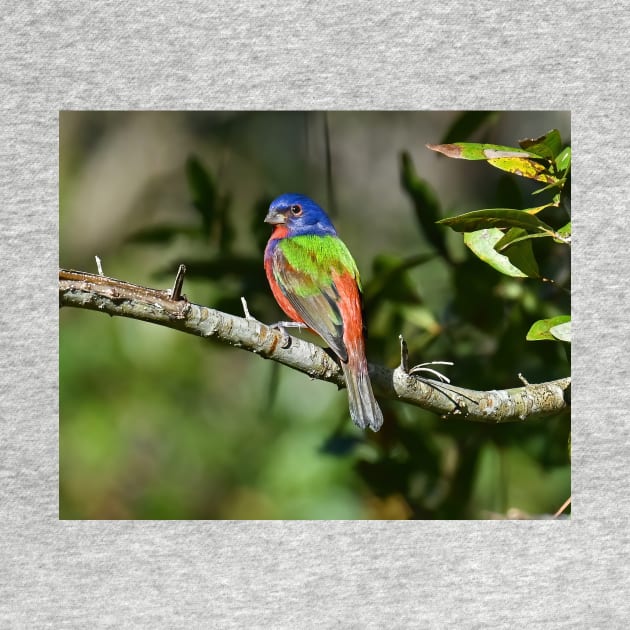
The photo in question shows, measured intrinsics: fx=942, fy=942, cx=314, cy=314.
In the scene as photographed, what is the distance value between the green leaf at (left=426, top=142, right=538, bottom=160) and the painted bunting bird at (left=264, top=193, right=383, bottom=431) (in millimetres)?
554

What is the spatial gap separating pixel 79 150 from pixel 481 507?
5.93ft

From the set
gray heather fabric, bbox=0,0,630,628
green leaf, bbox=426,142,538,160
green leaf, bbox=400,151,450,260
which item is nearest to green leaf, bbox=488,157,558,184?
green leaf, bbox=426,142,538,160

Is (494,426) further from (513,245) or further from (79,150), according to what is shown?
(79,150)

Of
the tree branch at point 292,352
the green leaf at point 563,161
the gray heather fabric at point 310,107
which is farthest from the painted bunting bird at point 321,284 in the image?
the green leaf at point 563,161

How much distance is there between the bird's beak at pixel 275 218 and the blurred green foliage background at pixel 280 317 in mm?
108

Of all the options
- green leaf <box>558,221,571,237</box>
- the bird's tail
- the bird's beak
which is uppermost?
the bird's beak

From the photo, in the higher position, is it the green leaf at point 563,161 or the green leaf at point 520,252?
the green leaf at point 563,161

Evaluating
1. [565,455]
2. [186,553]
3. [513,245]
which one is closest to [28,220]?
[186,553]

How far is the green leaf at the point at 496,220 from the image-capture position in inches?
102

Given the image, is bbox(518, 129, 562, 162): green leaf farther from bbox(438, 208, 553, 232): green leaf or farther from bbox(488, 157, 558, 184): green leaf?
bbox(438, 208, 553, 232): green leaf

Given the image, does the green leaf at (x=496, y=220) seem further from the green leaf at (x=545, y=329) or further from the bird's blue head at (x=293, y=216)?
the bird's blue head at (x=293, y=216)

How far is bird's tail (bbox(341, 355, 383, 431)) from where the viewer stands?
277cm

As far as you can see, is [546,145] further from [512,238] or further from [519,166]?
[512,238]

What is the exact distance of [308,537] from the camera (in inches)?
113
